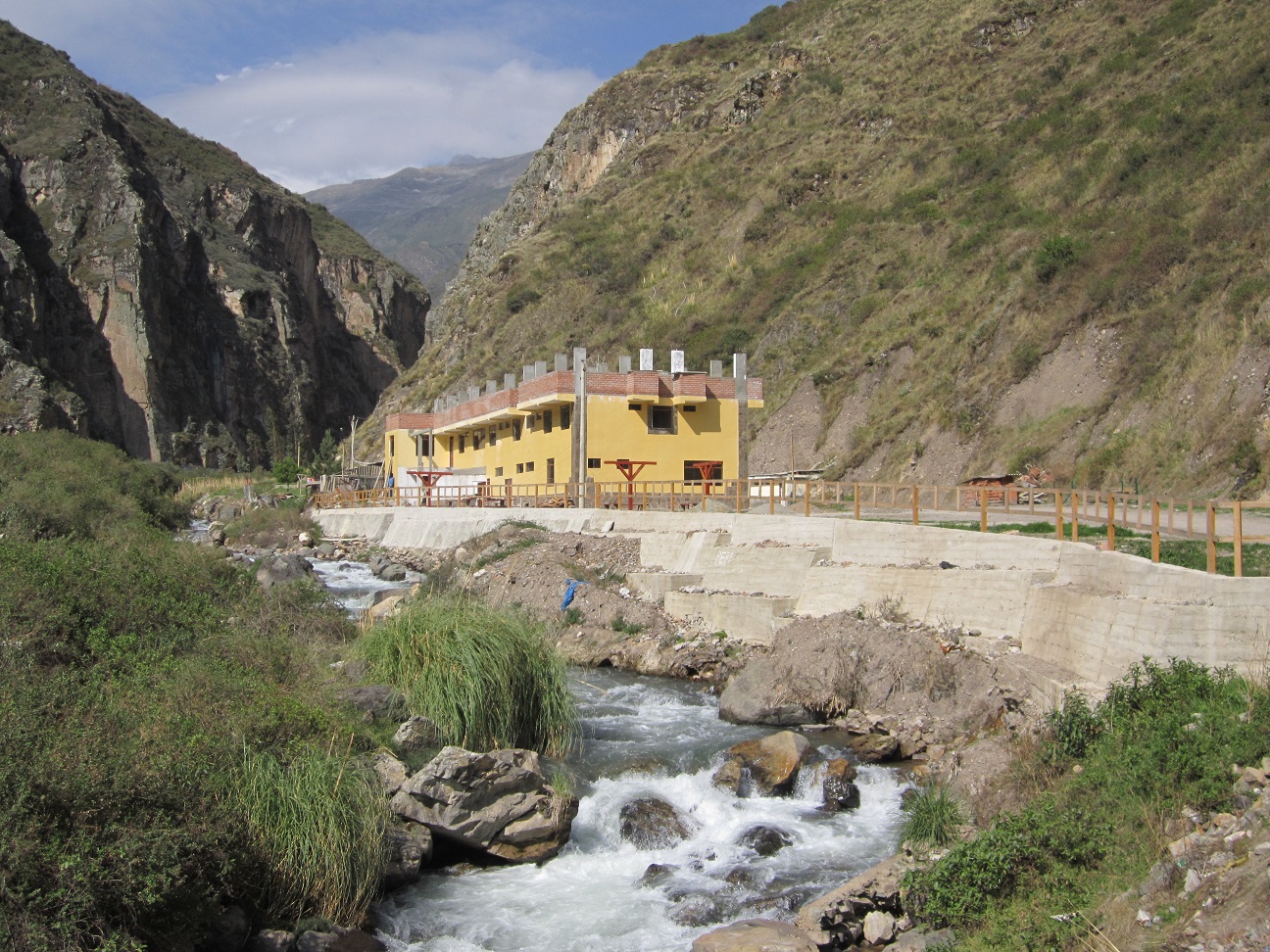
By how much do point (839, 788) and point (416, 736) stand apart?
5.19 m

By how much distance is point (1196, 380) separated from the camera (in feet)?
98.6

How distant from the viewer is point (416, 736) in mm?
12461

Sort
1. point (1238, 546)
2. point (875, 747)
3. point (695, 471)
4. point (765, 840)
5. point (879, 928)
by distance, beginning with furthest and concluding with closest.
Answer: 1. point (695, 471)
2. point (875, 747)
3. point (1238, 546)
4. point (765, 840)
5. point (879, 928)

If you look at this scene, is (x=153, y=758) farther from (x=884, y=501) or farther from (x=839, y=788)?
(x=884, y=501)

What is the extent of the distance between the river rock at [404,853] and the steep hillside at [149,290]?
84290 mm

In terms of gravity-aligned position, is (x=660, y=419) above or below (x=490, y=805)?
above

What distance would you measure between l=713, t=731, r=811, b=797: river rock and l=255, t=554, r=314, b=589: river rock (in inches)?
728

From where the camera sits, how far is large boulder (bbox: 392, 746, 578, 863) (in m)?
11.3

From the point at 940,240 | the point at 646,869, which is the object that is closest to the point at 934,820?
the point at 646,869

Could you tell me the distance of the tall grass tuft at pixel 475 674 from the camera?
13.4 m

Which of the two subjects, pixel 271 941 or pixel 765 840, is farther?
pixel 765 840

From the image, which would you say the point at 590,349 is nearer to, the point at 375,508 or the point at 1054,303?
the point at 375,508

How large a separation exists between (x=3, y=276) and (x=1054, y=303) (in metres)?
97.6

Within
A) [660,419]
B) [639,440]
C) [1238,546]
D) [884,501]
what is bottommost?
[1238,546]
